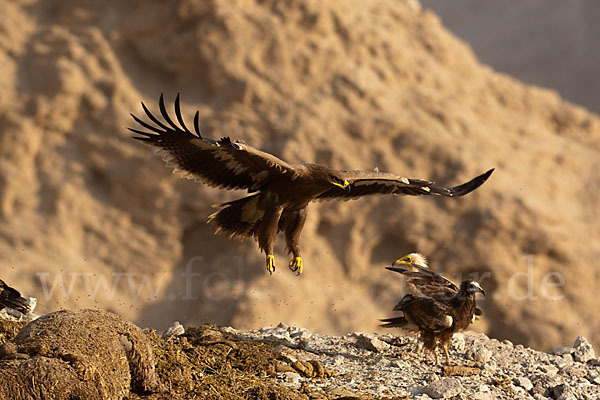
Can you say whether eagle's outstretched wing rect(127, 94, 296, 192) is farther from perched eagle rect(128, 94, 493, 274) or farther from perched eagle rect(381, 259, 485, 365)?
perched eagle rect(381, 259, 485, 365)

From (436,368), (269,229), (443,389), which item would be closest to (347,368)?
(436,368)

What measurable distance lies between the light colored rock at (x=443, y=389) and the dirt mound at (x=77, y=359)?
2252mm

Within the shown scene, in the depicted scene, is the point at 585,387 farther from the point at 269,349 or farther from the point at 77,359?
the point at 77,359

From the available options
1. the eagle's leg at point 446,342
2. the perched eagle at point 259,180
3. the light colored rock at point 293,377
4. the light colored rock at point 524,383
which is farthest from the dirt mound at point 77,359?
the light colored rock at point 524,383

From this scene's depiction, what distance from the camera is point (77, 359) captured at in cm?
389

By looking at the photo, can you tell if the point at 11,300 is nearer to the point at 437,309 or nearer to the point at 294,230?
the point at 294,230

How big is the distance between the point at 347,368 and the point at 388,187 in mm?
2230

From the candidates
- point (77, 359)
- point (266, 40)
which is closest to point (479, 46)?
point (266, 40)

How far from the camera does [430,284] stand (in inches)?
262

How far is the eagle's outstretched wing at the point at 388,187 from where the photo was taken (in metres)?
7.25

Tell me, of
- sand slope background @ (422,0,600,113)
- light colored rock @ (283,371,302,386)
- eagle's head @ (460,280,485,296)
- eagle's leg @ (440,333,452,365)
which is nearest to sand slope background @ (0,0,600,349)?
eagle's leg @ (440,333,452,365)

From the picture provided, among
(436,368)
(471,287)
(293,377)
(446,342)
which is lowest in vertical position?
(293,377)

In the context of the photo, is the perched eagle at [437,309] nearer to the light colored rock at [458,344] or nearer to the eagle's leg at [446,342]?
the eagle's leg at [446,342]

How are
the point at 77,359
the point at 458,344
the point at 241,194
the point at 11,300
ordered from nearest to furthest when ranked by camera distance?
the point at 77,359
the point at 11,300
the point at 458,344
the point at 241,194
